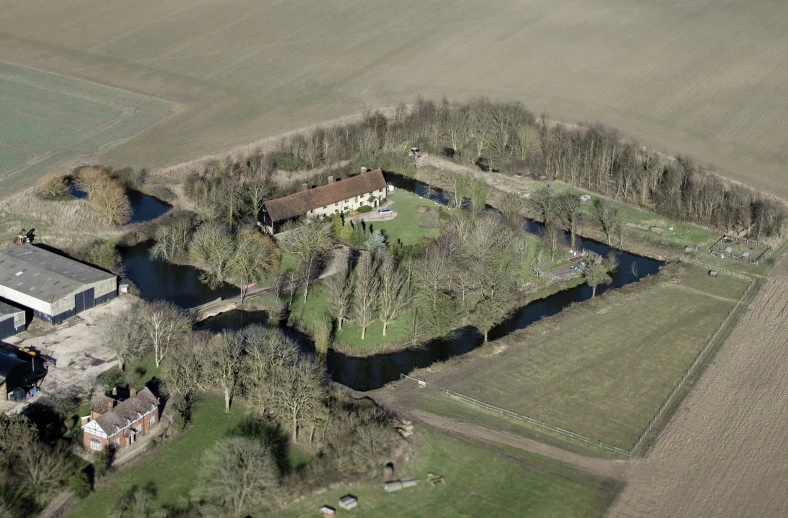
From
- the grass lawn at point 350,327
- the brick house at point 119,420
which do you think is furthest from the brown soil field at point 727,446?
the brick house at point 119,420

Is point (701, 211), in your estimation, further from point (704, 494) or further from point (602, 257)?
point (704, 494)

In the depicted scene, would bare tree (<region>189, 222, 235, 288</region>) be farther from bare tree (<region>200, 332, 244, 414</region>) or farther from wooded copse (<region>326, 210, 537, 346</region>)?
bare tree (<region>200, 332, 244, 414</region>)

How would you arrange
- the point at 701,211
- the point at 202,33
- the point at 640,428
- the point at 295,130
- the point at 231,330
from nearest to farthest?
the point at 640,428 → the point at 231,330 → the point at 701,211 → the point at 295,130 → the point at 202,33

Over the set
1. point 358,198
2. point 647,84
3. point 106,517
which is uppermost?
point 647,84

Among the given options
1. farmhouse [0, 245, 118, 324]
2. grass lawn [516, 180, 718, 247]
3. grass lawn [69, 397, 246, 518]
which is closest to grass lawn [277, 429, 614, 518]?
grass lawn [69, 397, 246, 518]

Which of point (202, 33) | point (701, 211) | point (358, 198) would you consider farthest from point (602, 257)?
point (202, 33)

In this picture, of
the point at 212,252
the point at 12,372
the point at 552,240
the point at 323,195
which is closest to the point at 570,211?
the point at 552,240
